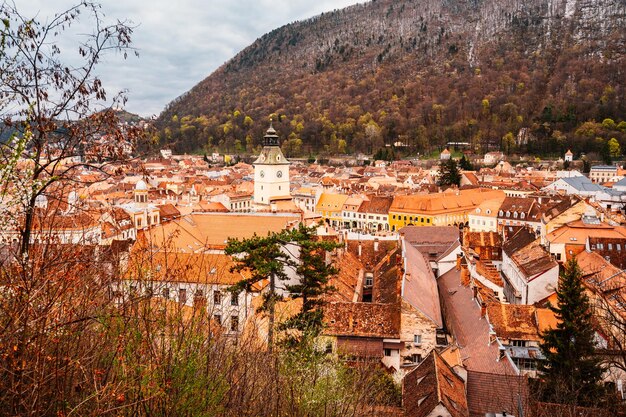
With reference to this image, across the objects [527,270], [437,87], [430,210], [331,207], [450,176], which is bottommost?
[527,270]

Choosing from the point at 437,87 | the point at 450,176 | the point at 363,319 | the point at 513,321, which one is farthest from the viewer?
the point at 437,87

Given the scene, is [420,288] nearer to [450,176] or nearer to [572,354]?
[572,354]

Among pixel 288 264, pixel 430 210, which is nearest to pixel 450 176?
pixel 430 210

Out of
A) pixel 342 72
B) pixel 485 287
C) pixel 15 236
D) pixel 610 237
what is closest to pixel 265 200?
pixel 485 287

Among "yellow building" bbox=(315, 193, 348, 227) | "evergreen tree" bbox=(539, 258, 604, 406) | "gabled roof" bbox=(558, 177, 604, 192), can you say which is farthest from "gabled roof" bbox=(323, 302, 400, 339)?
"gabled roof" bbox=(558, 177, 604, 192)

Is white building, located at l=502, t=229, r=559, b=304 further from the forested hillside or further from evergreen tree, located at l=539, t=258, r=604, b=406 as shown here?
the forested hillside

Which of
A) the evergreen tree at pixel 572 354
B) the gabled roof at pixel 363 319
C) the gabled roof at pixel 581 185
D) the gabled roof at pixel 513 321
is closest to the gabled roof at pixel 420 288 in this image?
the gabled roof at pixel 363 319
